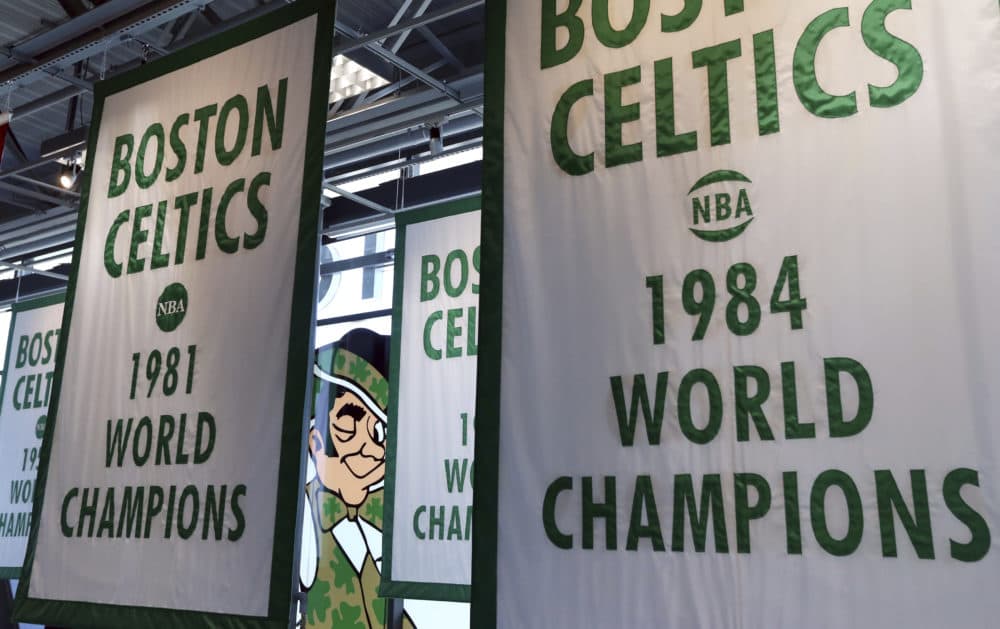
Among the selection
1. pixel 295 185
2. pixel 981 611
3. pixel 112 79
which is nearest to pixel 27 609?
pixel 295 185

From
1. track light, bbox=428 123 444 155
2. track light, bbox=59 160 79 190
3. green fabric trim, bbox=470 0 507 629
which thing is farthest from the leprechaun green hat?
green fabric trim, bbox=470 0 507 629

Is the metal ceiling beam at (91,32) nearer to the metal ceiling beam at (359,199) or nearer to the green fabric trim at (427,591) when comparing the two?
the metal ceiling beam at (359,199)

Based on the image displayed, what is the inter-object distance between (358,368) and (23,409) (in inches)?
124

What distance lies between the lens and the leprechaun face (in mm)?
9289

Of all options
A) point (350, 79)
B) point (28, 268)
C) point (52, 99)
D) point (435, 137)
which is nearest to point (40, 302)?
point (28, 268)

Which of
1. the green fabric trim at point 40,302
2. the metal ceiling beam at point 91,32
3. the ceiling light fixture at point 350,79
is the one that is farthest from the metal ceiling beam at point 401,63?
the green fabric trim at point 40,302

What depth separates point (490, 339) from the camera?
294 centimetres

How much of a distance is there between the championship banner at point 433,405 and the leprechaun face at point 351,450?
2.69 m

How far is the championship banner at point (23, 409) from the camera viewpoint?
816 centimetres

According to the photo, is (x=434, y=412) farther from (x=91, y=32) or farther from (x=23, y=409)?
(x=23, y=409)

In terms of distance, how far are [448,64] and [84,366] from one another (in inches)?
164

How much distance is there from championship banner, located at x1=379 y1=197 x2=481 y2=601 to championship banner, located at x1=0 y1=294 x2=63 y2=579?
3507 millimetres

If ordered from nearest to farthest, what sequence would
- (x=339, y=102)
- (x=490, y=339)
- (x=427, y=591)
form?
(x=490, y=339), (x=427, y=591), (x=339, y=102)

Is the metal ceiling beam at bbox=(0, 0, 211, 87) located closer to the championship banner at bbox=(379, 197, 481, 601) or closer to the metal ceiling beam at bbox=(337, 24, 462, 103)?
the metal ceiling beam at bbox=(337, 24, 462, 103)
